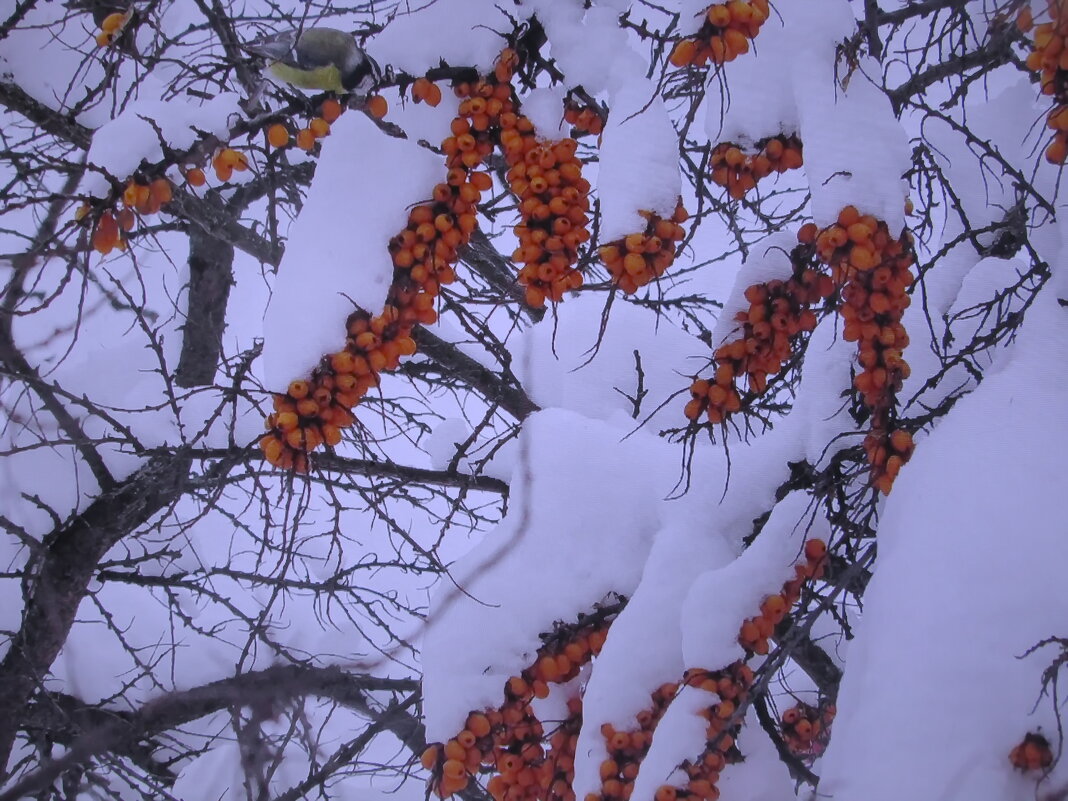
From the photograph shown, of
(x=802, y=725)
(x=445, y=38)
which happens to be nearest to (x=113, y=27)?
(x=445, y=38)

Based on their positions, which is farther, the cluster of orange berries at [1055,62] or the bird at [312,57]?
the bird at [312,57]

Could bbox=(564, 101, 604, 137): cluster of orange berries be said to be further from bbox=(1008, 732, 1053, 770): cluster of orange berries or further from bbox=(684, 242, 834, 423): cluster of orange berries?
bbox=(1008, 732, 1053, 770): cluster of orange berries

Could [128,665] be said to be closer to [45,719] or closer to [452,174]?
[45,719]

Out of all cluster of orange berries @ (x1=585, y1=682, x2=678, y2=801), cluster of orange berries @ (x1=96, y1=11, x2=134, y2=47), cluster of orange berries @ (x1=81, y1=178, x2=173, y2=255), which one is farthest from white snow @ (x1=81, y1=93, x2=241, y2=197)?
cluster of orange berries @ (x1=585, y1=682, x2=678, y2=801)

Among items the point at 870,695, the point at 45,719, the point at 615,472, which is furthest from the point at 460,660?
the point at 45,719

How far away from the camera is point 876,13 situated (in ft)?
5.43

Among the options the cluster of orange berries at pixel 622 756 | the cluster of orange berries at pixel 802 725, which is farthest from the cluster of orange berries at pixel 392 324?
the cluster of orange berries at pixel 802 725

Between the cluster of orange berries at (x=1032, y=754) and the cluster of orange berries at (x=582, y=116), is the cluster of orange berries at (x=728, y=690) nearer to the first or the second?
the cluster of orange berries at (x=1032, y=754)

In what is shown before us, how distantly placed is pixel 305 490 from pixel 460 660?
2.00 ft

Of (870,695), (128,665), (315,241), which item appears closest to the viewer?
(870,695)

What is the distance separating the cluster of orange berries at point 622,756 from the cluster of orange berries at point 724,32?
1.37 meters

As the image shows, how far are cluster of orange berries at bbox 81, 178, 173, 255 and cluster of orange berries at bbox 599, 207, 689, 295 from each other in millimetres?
980

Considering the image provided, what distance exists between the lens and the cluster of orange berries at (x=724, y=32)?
1342 millimetres

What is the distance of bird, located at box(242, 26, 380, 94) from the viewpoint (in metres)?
1.54
